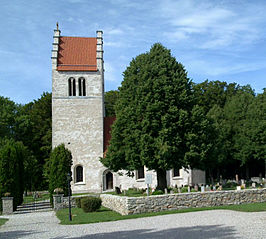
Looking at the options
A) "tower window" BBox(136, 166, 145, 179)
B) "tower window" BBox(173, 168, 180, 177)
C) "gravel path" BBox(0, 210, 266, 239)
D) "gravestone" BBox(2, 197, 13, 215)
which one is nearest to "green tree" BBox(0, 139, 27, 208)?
"gravestone" BBox(2, 197, 13, 215)

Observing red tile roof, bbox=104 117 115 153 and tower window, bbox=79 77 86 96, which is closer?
red tile roof, bbox=104 117 115 153

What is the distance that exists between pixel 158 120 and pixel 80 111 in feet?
44.6

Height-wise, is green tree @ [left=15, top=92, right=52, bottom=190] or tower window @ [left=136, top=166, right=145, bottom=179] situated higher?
green tree @ [left=15, top=92, right=52, bottom=190]

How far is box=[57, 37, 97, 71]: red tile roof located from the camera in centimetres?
3784

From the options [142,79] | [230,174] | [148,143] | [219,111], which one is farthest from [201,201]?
[230,174]

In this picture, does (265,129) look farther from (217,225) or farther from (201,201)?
(217,225)

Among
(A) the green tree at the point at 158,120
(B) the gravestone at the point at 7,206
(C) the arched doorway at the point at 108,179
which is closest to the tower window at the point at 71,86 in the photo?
(C) the arched doorway at the point at 108,179

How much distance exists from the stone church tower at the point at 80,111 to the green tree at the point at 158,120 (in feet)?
26.8

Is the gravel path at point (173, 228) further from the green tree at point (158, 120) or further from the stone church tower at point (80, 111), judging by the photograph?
the stone church tower at point (80, 111)

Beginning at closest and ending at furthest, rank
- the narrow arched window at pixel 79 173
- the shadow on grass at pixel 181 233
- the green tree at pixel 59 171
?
the shadow on grass at pixel 181 233 → the green tree at pixel 59 171 → the narrow arched window at pixel 79 173

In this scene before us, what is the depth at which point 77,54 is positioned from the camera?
3872cm

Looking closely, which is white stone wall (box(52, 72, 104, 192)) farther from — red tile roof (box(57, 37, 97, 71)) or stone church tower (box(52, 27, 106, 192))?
red tile roof (box(57, 37, 97, 71))

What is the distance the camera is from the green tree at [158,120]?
25703 mm

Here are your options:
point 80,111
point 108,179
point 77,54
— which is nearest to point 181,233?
point 108,179
